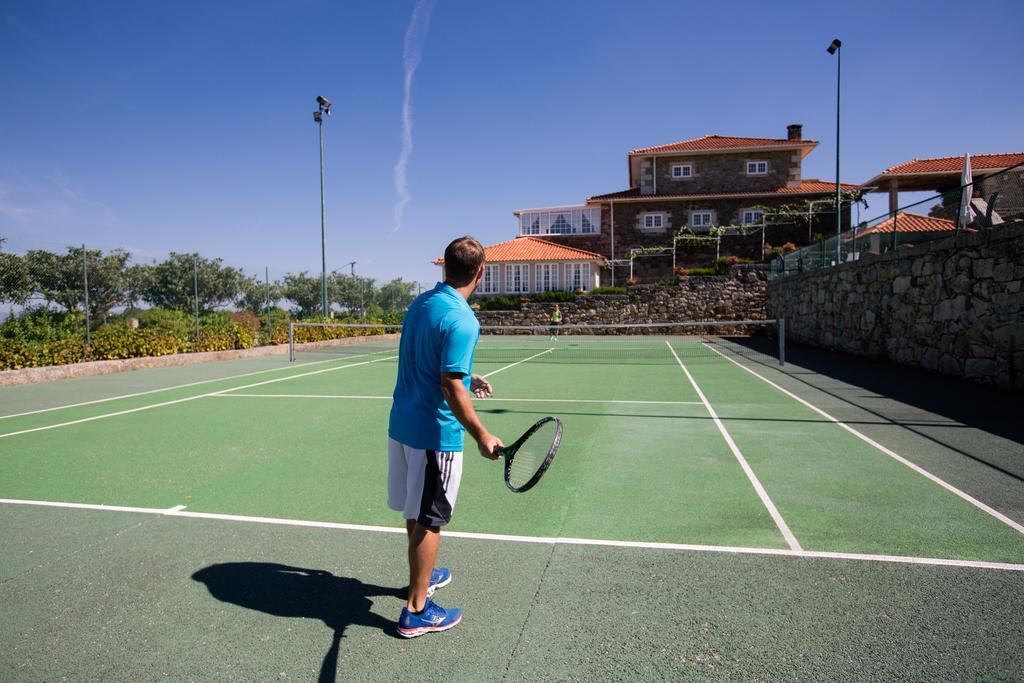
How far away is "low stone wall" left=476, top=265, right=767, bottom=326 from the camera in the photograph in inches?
1344

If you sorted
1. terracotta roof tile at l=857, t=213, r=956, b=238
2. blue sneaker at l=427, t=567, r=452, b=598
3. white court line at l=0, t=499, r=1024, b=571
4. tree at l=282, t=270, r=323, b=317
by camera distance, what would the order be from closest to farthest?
blue sneaker at l=427, t=567, r=452, b=598, white court line at l=0, t=499, r=1024, b=571, terracotta roof tile at l=857, t=213, r=956, b=238, tree at l=282, t=270, r=323, b=317

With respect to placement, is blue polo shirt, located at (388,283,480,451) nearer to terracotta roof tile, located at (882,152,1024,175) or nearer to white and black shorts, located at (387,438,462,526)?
white and black shorts, located at (387,438,462,526)

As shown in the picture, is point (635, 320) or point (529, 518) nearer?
point (529, 518)

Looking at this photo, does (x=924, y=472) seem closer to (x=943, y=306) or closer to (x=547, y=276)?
(x=943, y=306)

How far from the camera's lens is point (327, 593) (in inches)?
142

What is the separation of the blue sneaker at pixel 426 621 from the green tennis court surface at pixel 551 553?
0.16 feet

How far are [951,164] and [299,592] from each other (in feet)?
150

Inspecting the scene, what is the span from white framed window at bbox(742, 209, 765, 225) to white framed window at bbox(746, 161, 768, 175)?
11.1 feet

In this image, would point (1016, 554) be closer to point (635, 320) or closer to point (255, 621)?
point (255, 621)

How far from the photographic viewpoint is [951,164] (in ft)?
123

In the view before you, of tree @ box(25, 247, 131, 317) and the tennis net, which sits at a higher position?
tree @ box(25, 247, 131, 317)

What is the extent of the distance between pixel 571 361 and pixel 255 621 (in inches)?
631

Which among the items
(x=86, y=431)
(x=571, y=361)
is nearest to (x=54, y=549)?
(x=86, y=431)

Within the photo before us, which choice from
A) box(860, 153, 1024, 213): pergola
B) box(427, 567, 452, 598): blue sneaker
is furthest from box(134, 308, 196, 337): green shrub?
box(860, 153, 1024, 213): pergola
